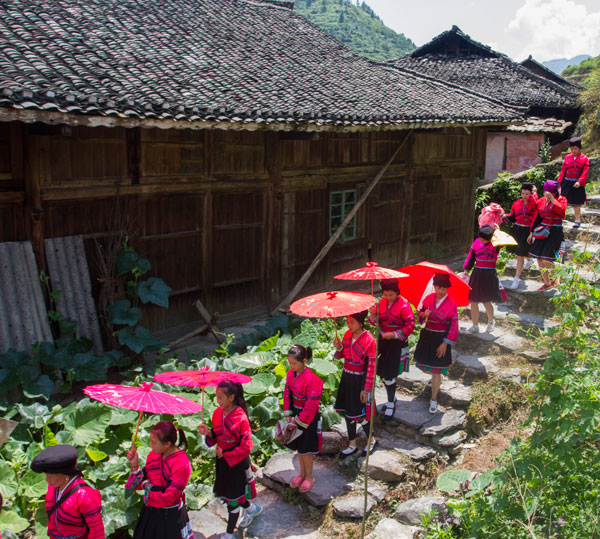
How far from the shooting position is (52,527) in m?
3.78

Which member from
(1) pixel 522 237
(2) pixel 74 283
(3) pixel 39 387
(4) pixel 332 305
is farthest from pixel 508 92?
(3) pixel 39 387

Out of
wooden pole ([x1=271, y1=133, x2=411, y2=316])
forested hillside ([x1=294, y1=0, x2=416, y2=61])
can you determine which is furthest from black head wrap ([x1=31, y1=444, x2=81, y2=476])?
forested hillside ([x1=294, y1=0, x2=416, y2=61])

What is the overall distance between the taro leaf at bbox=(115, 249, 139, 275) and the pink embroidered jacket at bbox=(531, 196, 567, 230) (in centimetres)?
634

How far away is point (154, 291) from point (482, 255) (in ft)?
14.6

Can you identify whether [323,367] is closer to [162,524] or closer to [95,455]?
[95,455]

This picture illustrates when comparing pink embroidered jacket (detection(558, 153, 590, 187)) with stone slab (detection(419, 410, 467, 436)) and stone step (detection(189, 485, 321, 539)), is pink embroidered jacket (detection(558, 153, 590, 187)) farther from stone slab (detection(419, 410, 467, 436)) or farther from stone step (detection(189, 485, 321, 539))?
stone step (detection(189, 485, 321, 539))

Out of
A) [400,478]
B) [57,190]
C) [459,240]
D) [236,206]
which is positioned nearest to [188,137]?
[236,206]

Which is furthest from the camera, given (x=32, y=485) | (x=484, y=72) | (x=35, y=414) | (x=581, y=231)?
(x=484, y=72)

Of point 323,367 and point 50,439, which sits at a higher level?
point 323,367

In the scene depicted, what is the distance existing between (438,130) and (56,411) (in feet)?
34.7

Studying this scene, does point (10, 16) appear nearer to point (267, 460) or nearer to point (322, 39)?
point (267, 460)

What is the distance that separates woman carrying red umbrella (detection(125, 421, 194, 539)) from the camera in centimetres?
403

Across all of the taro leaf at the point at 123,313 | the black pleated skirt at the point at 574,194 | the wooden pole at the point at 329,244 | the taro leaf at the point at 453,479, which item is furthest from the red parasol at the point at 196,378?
the black pleated skirt at the point at 574,194

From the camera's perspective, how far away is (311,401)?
5.14m
